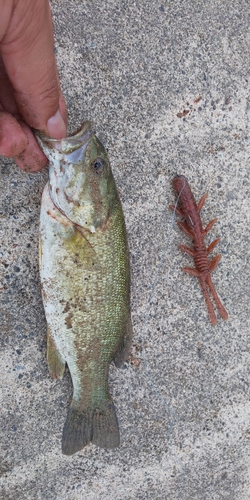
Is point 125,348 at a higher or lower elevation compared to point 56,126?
lower

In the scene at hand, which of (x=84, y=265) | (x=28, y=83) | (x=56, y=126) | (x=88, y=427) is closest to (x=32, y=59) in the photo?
(x=28, y=83)

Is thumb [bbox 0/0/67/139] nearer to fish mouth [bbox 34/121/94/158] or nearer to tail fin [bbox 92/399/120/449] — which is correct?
fish mouth [bbox 34/121/94/158]

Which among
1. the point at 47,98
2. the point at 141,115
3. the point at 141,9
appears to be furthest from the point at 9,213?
the point at 141,9

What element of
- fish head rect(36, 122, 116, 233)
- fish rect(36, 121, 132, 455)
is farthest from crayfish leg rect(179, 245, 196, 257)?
fish head rect(36, 122, 116, 233)

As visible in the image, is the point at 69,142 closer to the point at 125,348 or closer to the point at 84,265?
the point at 84,265

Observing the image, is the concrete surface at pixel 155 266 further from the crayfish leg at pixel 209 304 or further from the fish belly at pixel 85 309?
the fish belly at pixel 85 309
